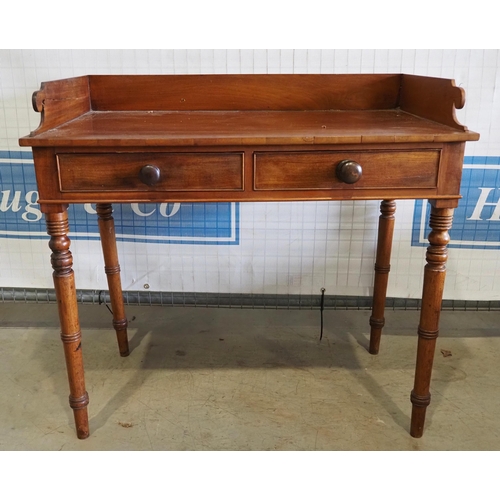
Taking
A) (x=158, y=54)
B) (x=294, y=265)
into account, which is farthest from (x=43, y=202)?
(x=294, y=265)

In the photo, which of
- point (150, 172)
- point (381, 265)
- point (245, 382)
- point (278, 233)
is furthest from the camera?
point (278, 233)

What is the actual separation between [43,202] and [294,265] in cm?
125

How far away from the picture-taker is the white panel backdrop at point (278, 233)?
87.5 inches

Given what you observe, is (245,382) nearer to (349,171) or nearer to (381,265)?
(381,265)

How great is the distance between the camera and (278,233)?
2.42 m

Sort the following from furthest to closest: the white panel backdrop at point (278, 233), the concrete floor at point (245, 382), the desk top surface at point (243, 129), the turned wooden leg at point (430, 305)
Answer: the white panel backdrop at point (278, 233) < the concrete floor at point (245, 382) < the turned wooden leg at point (430, 305) < the desk top surface at point (243, 129)

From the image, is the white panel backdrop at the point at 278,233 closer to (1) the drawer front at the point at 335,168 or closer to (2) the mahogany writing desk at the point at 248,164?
(2) the mahogany writing desk at the point at 248,164

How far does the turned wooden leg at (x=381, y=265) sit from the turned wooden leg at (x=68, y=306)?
43.8 inches

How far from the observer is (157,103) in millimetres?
2020

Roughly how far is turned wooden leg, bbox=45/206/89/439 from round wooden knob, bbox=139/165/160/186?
0.82ft

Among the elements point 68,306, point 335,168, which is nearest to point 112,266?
point 68,306

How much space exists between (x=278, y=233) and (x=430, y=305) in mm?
935

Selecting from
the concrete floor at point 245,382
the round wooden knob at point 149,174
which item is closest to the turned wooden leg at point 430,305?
the concrete floor at point 245,382

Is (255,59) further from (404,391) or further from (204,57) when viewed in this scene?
(404,391)
